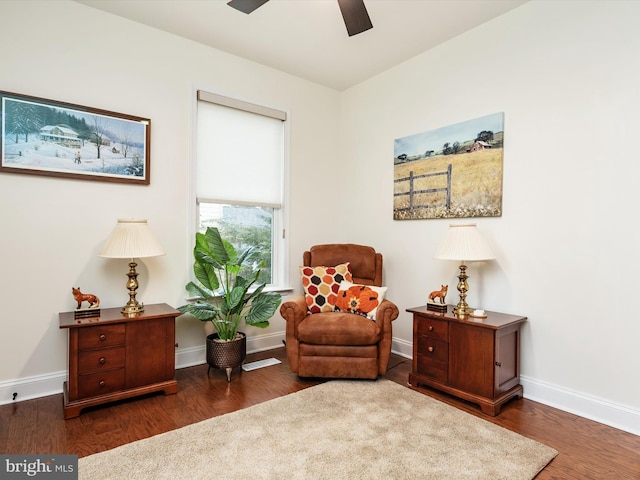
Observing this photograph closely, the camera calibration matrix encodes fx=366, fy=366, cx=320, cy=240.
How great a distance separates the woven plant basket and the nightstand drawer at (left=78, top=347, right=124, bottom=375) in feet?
2.23

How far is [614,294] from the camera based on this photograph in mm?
2309

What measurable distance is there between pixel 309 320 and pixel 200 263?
1020 mm

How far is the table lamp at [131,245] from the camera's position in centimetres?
254

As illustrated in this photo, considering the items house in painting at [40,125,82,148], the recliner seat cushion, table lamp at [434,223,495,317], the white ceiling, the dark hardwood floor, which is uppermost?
the white ceiling

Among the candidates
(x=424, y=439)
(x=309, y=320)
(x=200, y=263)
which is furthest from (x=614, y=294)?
(x=200, y=263)

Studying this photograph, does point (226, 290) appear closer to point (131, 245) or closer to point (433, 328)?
point (131, 245)

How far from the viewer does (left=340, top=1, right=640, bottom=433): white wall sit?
7.47ft

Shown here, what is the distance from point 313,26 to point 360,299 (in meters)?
2.30

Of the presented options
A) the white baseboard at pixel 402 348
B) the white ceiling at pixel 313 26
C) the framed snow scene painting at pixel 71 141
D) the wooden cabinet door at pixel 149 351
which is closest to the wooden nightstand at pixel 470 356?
the white baseboard at pixel 402 348

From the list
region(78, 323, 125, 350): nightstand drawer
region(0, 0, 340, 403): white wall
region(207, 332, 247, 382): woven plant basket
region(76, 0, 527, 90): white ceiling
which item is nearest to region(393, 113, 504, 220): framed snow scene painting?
region(76, 0, 527, 90): white ceiling

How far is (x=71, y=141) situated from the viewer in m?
A: 2.71

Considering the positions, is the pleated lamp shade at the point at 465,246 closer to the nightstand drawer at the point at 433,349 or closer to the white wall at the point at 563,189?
the white wall at the point at 563,189

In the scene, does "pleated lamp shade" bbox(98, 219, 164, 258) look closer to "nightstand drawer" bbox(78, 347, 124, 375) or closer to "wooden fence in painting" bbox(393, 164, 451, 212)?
"nightstand drawer" bbox(78, 347, 124, 375)

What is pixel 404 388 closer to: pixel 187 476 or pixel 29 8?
pixel 187 476
